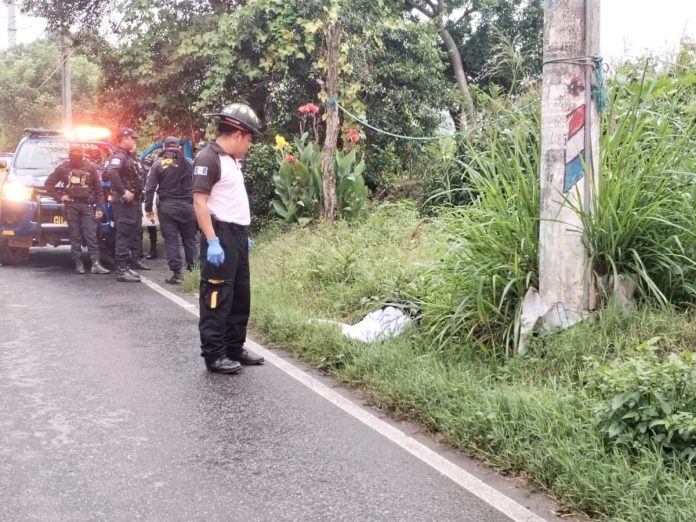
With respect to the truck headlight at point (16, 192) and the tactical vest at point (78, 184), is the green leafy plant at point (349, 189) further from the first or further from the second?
the truck headlight at point (16, 192)

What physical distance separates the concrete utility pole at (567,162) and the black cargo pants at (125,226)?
7.07 meters

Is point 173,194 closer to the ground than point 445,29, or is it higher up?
closer to the ground

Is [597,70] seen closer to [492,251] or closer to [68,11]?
[492,251]

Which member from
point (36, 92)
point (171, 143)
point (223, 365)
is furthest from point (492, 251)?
point (36, 92)

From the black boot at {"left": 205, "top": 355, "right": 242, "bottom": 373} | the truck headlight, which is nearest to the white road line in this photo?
the black boot at {"left": 205, "top": 355, "right": 242, "bottom": 373}

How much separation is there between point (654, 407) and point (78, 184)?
30.3 ft

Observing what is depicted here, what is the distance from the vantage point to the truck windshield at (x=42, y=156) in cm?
1230

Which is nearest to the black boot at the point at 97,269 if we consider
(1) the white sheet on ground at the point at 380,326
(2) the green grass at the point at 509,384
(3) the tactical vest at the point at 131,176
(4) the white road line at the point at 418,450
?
(3) the tactical vest at the point at 131,176

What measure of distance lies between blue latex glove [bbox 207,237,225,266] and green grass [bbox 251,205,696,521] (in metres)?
1.09

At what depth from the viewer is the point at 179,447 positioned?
4219 mm

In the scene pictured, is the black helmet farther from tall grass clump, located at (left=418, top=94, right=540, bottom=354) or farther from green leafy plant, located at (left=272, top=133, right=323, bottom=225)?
green leafy plant, located at (left=272, top=133, right=323, bottom=225)

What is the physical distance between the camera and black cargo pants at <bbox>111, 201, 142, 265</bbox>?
35.5 feet

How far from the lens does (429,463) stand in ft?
13.1

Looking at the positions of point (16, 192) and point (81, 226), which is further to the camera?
point (16, 192)
